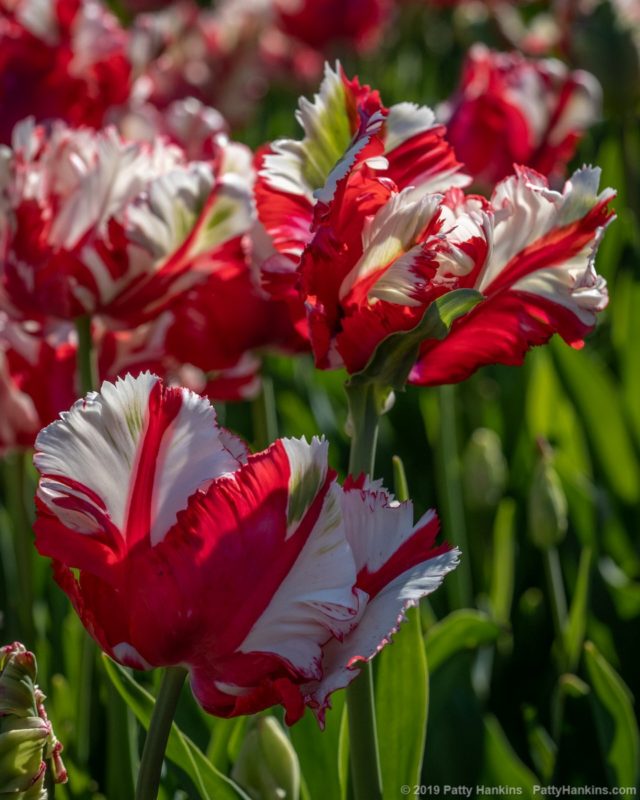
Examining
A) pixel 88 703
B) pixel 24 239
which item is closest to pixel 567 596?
pixel 88 703

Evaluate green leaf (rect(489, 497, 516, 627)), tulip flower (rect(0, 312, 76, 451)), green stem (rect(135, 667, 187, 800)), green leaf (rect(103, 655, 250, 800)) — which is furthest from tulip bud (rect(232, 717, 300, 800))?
green leaf (rect(489, 497, 516, 627))

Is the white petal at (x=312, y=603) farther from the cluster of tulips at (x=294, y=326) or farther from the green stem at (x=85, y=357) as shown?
the green stem at (x=85, y=357)

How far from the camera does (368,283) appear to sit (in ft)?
1.74

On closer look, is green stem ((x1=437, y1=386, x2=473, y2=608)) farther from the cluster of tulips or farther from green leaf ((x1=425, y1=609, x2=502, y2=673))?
the cluster of tulips

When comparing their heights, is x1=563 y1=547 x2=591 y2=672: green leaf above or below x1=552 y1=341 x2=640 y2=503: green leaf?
below

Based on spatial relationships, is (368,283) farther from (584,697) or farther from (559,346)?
(559,346)

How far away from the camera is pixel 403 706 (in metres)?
0.66

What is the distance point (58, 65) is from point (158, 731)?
0.85 meters

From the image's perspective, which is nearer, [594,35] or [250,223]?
[250,223]

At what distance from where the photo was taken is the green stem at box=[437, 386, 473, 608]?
1.02 m

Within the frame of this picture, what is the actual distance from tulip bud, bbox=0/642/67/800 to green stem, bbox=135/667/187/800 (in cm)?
4

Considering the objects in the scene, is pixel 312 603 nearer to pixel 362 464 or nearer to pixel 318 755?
pixel 362 464

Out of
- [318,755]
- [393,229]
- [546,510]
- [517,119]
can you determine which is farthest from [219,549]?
[517,119]

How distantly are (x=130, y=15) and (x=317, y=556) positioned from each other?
3.23 metres
